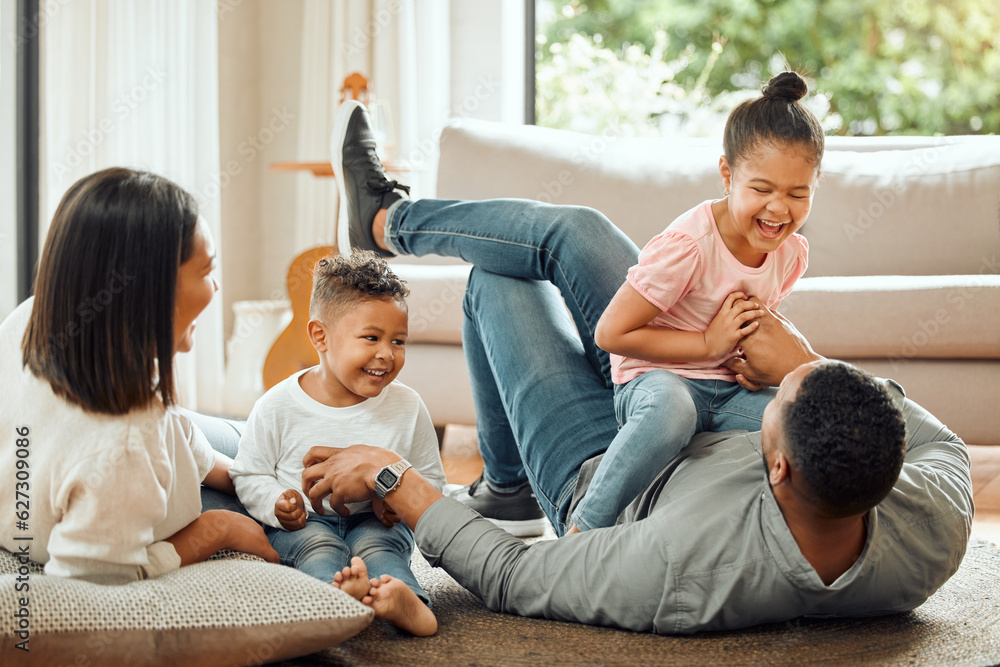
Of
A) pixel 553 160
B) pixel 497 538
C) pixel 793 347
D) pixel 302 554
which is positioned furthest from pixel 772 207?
pixel 553 160

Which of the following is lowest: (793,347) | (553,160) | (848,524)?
(848,524)

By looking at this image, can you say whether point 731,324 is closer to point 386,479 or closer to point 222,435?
point 386,479

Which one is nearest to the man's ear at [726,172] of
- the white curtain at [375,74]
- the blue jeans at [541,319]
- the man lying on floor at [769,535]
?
the blue jeans at [541,319]

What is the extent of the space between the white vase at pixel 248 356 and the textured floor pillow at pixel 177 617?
227 cm

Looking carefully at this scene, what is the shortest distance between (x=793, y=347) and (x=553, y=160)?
178 cm

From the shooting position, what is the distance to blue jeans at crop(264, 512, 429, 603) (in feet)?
3.95

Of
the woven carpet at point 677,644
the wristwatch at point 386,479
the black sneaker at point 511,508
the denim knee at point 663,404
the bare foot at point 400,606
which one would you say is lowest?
the black sneaker at point 511,508

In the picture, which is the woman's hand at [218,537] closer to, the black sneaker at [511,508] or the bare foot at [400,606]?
the bare foot at [400,606]

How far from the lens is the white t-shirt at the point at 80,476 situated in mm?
939

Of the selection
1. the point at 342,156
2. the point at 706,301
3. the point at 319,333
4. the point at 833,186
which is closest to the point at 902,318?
the point at 833,186

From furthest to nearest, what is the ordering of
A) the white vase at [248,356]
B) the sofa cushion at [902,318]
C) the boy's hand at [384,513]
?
the white vase at [248,356] → the sofa cushion at [902,318] → the boy's hand at [384,513]

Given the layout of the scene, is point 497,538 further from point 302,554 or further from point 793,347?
point 793,347

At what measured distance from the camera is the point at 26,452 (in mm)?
964

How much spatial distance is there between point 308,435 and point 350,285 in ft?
0.80
